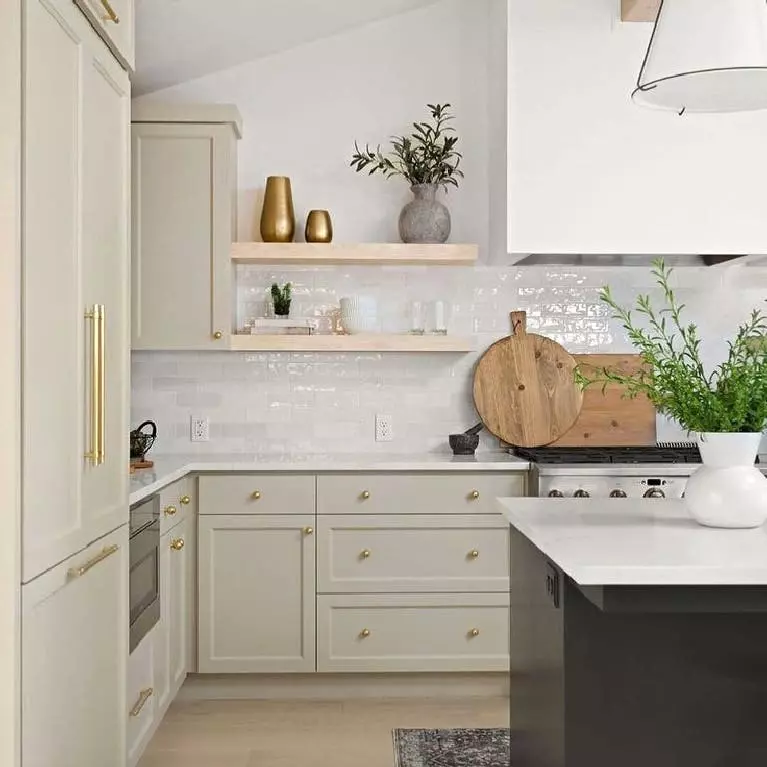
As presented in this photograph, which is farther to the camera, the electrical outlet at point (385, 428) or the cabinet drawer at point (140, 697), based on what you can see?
the electrical outlet at point (385, 428)

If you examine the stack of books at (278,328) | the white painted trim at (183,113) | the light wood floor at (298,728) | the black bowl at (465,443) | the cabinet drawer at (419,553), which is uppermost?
the white painted trim at (183,113)

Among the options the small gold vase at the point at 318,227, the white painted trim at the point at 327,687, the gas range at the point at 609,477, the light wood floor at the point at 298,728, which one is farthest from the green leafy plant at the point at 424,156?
the light wood floor at the point at 298,728

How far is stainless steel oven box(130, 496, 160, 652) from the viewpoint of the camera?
302cm

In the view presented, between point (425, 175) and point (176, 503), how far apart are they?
72.1 inches

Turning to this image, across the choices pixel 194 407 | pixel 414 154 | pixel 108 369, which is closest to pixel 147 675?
pixel 108 369

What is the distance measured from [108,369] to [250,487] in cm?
149

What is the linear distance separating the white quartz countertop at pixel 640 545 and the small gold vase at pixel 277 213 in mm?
2199

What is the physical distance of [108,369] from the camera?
2.60 meters

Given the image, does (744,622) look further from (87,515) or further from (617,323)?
(617,323)

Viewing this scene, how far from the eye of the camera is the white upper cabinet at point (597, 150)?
4.10 m

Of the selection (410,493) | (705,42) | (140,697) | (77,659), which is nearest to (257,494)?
(410,493)

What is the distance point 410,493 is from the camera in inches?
158

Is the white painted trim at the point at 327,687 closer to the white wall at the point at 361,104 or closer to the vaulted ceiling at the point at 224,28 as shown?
the white wall at the point at 361,104

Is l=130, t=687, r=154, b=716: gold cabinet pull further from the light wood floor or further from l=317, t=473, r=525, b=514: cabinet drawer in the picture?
l=317, t=473, r=525, b=514: cabinet drawer
